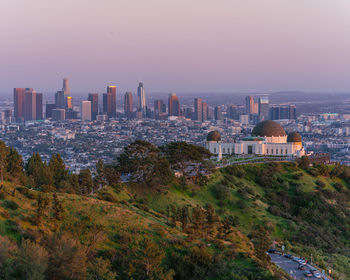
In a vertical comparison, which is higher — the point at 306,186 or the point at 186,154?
the point at 186,154

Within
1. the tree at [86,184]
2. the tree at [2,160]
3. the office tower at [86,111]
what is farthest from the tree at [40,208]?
the office tower at [86,111]

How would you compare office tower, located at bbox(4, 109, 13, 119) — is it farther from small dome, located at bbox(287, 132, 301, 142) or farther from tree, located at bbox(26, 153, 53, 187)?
tree, located at bbox(26, 153, 53, 187)

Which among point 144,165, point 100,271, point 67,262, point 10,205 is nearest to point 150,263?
point 100,271

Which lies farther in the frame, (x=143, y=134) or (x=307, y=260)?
(x=143, y=134)

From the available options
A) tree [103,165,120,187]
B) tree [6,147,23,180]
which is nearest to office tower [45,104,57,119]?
tree [103,165,120,187]

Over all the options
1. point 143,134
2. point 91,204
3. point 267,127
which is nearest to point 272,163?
point 267,127

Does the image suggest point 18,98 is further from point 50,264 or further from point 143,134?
point 50,264

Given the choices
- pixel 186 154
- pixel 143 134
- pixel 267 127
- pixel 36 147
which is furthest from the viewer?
pixel 143 134
